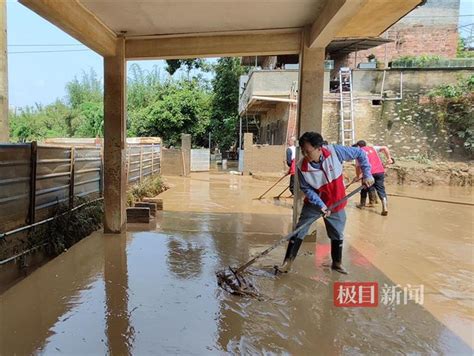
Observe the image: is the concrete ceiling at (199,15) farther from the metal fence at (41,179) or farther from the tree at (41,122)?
the tree at (41,122)

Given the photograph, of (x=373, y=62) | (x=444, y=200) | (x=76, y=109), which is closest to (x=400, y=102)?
(x=373, y=62)

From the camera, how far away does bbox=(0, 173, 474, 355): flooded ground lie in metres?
2.82

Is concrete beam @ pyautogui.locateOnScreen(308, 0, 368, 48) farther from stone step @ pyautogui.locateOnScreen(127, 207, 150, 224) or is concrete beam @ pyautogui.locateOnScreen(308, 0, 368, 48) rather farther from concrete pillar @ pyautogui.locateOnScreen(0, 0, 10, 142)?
concrete pillar @ pyautogui.locateOnScreen(0, 0, 10, 142)

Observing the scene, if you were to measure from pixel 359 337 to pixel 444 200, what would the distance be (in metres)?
9.23

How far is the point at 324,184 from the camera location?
4289 millimetres

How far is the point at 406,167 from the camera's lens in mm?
14742

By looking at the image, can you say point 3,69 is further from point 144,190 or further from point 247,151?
point 247,151

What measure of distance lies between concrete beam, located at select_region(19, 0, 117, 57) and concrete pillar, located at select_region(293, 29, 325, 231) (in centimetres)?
284

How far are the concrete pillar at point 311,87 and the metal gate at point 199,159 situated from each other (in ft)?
44.2

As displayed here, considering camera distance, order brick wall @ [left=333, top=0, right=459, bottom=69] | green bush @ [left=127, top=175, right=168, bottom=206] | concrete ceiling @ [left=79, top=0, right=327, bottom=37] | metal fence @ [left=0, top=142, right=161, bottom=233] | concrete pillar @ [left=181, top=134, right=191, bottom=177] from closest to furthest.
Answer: metal fence @ [left=0, top=142, right=161, bottom=233]
concrete ceiling @ [left=79, top=0, right=327, bottom=37]
green bush @ [left=127, top=175, right=168, bottom=206]
concrete pillar @ [left=181, top=134, right=191, bottom=177]
brick wall @ [left=333, top=0, right=459, bottom=69]

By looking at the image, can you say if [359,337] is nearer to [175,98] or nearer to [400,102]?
[400,102]

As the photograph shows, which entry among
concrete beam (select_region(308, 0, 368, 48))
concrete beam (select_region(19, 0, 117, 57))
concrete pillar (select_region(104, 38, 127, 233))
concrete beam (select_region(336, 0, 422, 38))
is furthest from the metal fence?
concrete beam (select_region(336, 0, 422, 38))

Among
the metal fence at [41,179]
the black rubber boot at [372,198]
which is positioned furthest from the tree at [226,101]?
the metal fence at [41,179]

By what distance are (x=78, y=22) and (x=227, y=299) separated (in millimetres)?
3680
